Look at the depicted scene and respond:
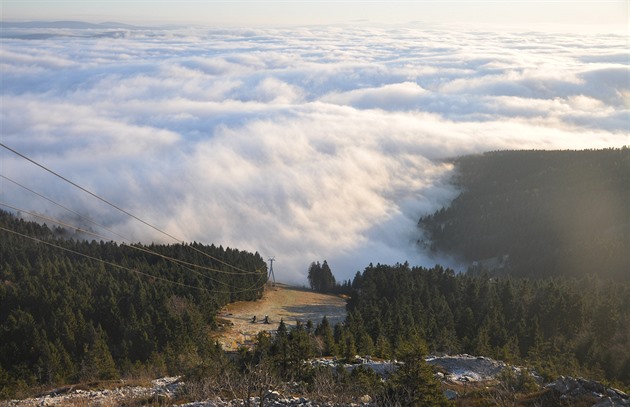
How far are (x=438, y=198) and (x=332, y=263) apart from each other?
193 feet

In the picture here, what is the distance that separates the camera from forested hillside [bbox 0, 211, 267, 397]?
4488cm

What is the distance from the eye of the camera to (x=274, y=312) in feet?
230

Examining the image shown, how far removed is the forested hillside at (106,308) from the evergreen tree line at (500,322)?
15574mm

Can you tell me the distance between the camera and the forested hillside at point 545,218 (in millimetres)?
102562

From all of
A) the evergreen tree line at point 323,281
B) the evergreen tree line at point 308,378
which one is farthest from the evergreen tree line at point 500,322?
the evergreen tree line at point 323,281

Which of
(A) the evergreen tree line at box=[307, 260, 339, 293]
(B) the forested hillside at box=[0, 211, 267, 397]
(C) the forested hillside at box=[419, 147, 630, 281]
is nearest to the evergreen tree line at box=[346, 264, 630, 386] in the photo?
(B) the forested hillside at box=[0, 211, 267, 397]

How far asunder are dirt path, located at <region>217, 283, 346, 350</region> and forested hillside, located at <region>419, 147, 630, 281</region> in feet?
160

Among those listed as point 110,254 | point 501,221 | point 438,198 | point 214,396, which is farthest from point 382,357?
point 438,198

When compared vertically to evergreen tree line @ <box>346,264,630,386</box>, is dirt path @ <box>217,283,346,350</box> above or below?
below

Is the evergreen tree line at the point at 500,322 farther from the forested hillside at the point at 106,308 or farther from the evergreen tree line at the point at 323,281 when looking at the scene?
the evergreen tree line at the point at 323,281

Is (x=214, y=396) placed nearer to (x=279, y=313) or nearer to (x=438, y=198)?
(x=279, y=313)

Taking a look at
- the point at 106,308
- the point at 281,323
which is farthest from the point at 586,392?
the point at 106,308

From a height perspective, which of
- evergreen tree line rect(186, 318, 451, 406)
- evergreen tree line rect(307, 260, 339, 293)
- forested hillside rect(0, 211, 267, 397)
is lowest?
evergreen tree line rect(307, 260, 339, 293)

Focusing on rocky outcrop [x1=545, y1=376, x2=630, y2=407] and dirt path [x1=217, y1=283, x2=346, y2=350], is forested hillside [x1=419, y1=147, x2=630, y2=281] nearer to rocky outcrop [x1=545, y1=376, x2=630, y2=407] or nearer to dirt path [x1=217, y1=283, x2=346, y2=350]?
dirt path [x1=217, y1=283, x2=346, y2=350]
